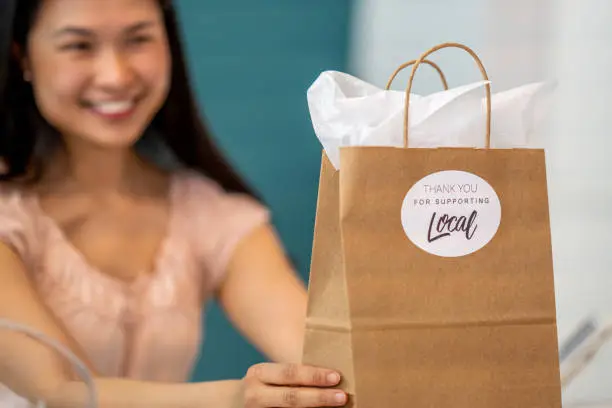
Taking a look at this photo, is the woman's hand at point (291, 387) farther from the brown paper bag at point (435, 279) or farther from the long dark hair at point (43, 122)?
the long dark hair at point (43, 122)

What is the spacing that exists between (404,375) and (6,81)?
100 centimetres

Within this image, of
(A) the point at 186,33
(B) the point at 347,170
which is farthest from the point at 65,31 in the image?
(B) the point at 347,170

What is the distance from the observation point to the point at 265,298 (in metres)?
1.63

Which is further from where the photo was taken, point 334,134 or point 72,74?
point 72,74

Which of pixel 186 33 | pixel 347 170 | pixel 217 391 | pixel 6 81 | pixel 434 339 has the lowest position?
pixel 217 391

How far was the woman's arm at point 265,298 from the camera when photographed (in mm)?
1602

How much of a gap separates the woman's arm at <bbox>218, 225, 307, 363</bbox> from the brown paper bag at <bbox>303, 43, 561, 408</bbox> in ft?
2.25

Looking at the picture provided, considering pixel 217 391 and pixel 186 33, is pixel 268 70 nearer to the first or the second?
pixel 186 33

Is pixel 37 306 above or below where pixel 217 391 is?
above

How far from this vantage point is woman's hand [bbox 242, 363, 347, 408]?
0.88m

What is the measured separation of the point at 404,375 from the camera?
2.87ft

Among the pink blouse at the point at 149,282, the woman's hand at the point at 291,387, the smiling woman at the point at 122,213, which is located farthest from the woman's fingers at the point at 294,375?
the pink blouse at the point at 149,282

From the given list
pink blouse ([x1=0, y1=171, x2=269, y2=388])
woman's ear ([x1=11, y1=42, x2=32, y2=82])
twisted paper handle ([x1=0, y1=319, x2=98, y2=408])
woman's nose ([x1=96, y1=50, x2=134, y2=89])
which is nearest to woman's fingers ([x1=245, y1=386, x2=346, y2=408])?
twisted paper handle ([x1=0, y1=319, x2=98, y2=408])

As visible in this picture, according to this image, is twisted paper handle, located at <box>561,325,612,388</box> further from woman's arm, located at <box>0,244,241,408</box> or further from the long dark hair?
the long dark hair
